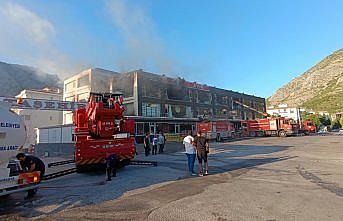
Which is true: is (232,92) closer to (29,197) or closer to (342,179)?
(342,179)

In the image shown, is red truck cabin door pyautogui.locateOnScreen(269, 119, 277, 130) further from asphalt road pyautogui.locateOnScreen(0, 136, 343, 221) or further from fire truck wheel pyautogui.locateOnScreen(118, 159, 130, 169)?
fire truck wheel pyautogui.locateOnScreen(118, 159, 130, 169)

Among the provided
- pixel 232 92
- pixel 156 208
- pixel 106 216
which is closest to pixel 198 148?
pixel 156 208

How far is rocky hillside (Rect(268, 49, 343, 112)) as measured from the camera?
125812 mm

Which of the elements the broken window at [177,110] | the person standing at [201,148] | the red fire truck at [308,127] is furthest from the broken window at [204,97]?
the person standing at [201,148]

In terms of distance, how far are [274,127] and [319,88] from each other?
131 m

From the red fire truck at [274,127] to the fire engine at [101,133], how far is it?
3241 cm

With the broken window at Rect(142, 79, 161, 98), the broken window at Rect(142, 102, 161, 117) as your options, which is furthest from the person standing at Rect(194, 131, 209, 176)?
the broken window at Rect(142, 79, 161, 98)

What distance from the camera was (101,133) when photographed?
11.6 m

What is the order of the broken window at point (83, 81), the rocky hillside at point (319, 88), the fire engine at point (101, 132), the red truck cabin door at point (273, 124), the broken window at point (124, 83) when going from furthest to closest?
the rocky hillside at point (319, 88) < the red truck cabin door at point (273, 124) < the broken window at point (83, 81) < the broken window at point (124, 83) < the fire engine at point (101, 132)

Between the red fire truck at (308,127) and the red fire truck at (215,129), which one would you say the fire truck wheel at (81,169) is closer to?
the red fire truck at (215,129)

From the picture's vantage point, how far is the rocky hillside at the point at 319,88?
413 feet

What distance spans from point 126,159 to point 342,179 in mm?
8604

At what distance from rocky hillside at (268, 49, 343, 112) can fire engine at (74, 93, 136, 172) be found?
397ft

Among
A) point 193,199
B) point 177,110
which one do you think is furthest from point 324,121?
point 193,199
